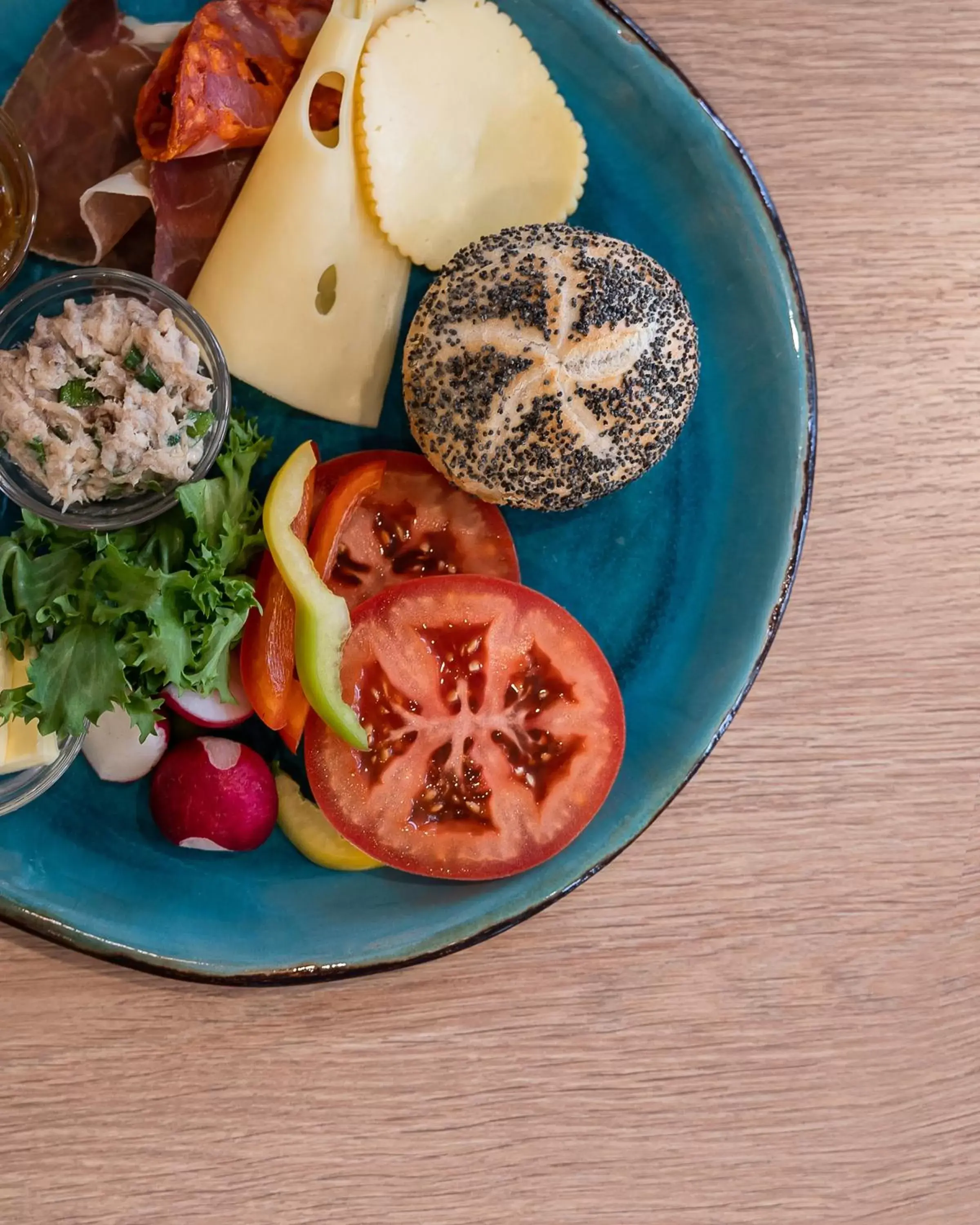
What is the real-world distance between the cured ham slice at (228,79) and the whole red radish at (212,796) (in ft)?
3.84

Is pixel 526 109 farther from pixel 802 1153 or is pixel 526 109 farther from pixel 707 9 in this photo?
pixel 802 1153

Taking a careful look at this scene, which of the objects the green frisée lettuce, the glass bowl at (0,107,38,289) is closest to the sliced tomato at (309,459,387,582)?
the green frisée lettuce

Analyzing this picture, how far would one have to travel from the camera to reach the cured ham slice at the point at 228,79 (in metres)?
1.71

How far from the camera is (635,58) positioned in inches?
73.6

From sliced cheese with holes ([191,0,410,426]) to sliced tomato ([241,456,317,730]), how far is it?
261 mm

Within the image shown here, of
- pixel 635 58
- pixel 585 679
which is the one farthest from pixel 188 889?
pixel 635 58

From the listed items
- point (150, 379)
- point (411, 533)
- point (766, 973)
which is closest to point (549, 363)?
point (411, 533)

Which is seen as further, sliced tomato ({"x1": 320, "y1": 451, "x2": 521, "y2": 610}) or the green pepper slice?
sliced tomato ({"x1": 320, "y1": 451, "x2": 521, "y2": 610})

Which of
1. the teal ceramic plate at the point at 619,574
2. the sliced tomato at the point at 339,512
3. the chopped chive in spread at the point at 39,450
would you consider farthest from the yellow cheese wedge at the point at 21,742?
the sliced tomato at the point at 339,512

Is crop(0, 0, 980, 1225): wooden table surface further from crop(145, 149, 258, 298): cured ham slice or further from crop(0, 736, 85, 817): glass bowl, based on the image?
crop(145, 149, 258, 298): cured ham slice

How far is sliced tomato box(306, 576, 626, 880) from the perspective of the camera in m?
1.77

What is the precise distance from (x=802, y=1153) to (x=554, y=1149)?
0.62 metres

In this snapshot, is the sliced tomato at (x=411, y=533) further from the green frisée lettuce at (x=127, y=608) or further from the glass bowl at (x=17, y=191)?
the glass bowl at (x=17, y=191)

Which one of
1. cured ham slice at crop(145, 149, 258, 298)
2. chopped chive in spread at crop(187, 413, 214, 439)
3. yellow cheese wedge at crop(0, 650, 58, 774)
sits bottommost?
yellow cheese wedge at crop(0, 650, 58, 774)
